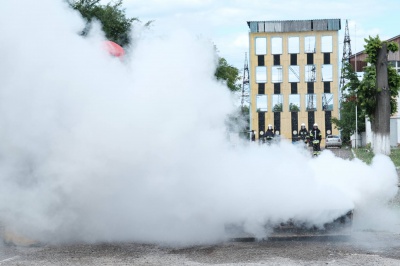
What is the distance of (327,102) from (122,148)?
249 ft

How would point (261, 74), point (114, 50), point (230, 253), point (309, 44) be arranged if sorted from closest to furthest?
point (230, 253) → point (114, 50) → point (309, 44) → point (261, 74)

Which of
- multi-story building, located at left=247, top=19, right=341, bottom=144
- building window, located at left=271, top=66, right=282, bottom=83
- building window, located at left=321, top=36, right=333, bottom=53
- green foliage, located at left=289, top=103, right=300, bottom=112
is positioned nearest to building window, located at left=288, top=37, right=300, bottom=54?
multi-story building, located at left=247, top=19, right=341, bottom=144

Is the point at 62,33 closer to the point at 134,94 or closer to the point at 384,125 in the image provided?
the point at 134,94

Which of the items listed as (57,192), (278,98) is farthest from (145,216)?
(278,98)

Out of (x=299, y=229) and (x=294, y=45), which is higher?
(x=294, y=45)

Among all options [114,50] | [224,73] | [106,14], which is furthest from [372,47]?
[114,50]

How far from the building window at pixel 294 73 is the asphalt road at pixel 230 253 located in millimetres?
74597

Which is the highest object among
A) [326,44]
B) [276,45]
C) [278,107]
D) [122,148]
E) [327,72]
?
[276,45]

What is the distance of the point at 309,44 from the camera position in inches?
3295

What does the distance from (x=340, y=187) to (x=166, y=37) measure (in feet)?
11.2

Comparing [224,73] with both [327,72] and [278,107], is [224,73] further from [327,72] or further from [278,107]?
[278,107]

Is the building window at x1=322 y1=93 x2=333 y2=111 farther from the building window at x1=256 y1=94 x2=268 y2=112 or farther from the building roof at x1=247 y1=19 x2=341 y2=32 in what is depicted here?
the building roof at x1=247 y1=19 x2=341 y2=32

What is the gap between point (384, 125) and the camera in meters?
35.2

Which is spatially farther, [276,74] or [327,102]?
[276,74]
